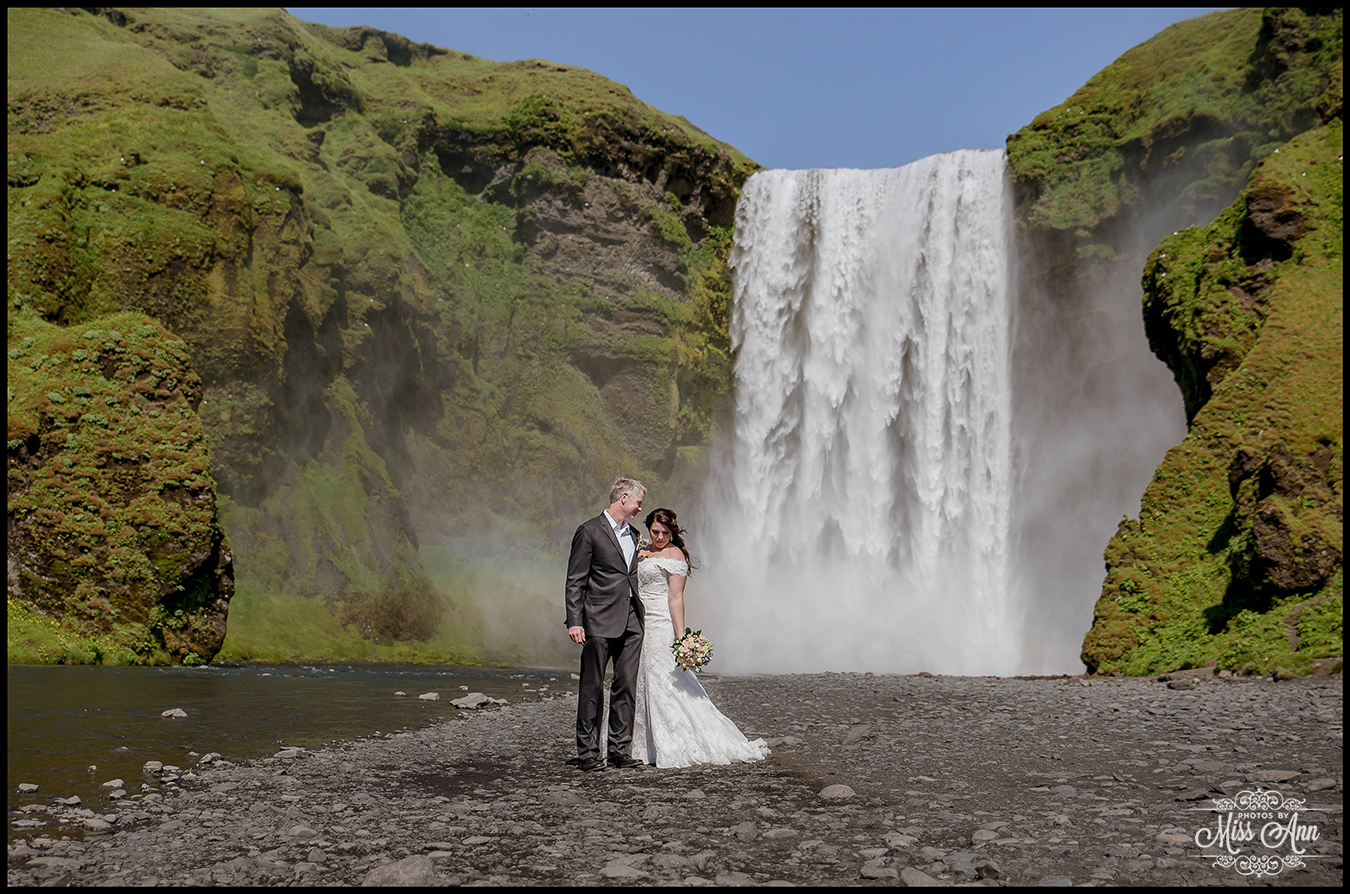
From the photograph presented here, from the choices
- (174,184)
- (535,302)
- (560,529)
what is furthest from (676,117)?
(174,184)

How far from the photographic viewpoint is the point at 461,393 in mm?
41000

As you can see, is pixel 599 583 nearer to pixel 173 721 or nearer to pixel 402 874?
pixel 402 874

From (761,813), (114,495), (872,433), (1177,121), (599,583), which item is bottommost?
(761,813)

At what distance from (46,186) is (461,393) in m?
17.3

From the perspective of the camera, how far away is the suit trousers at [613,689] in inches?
327

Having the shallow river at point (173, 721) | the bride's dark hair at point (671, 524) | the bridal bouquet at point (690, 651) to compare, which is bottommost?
the shallow river at point (173, 721)

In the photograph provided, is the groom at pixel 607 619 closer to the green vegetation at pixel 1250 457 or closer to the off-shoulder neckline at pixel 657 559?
the off-shoulder neckline at pixel 657 559

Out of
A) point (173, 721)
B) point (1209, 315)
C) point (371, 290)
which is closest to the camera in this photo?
point (173, 721)

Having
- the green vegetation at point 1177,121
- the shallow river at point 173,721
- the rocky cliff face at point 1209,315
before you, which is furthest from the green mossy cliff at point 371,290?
the rocky cliff face at point 1209,315

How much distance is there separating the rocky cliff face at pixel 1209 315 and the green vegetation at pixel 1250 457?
40 mm

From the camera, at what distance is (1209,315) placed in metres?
21.2

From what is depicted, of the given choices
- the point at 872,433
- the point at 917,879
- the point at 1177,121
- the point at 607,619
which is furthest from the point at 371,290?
the point at 917,879

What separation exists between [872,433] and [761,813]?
33.7 metres

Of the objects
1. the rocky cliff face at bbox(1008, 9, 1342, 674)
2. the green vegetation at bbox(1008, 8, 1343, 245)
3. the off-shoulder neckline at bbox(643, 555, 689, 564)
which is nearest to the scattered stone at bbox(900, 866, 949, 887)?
the off-shoulder neckline at bbox(643, 555, 689, 564)
